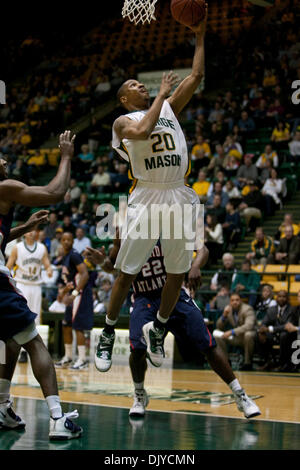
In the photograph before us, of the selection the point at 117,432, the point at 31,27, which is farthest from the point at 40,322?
the point at 31,27

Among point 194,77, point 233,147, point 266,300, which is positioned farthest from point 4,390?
point 233,147

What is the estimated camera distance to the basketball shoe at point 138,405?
253 inches

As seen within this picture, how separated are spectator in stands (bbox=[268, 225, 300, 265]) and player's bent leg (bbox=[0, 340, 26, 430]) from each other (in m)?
7.50

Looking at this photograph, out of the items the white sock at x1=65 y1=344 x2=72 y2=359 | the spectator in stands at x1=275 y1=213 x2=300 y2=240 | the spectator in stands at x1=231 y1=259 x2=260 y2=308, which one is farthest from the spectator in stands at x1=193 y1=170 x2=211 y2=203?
the white sock at x1=65 y1=344 x2=72 y2=359

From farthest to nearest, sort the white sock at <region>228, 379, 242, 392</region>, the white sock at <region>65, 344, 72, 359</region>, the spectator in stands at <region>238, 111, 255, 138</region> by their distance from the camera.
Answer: the spectator in stands at <region>238, 111, 255, 138</region> → the white sock at <region>65, 344, 72, 359</region> → the white sock at <region>228, 379, 242, 392</region>

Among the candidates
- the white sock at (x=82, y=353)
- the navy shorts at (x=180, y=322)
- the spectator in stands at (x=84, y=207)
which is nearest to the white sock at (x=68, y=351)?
the white sock at (x=82, y=353)

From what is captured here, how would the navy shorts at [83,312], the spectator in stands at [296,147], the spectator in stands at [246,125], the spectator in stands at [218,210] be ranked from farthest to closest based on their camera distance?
the spectator in stands at [246,125] → the spectator in stands at [296,147] → the spectator in stands at [218,210] → the navy shorts at [83,312]

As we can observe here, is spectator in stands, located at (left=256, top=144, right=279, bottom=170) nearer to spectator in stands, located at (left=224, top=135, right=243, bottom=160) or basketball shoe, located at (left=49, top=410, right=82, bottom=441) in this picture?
spectator in stands, located at (left=224, top=135, right=243, bottom=160)

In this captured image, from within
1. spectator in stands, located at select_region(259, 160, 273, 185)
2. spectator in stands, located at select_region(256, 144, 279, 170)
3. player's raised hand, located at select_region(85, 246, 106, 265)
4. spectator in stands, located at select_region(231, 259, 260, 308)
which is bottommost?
spectator in stands, located at select_region(231, 259, 260, 308)

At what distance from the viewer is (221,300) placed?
1209 cm

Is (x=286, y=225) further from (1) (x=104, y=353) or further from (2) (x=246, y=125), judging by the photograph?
(1) (x=104, y=353)

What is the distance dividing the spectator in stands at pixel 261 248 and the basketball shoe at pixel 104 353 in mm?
6945

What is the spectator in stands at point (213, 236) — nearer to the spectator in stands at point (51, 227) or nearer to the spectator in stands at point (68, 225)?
the spectator in stands at point (68, 225)

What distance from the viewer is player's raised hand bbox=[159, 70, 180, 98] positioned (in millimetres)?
5445
